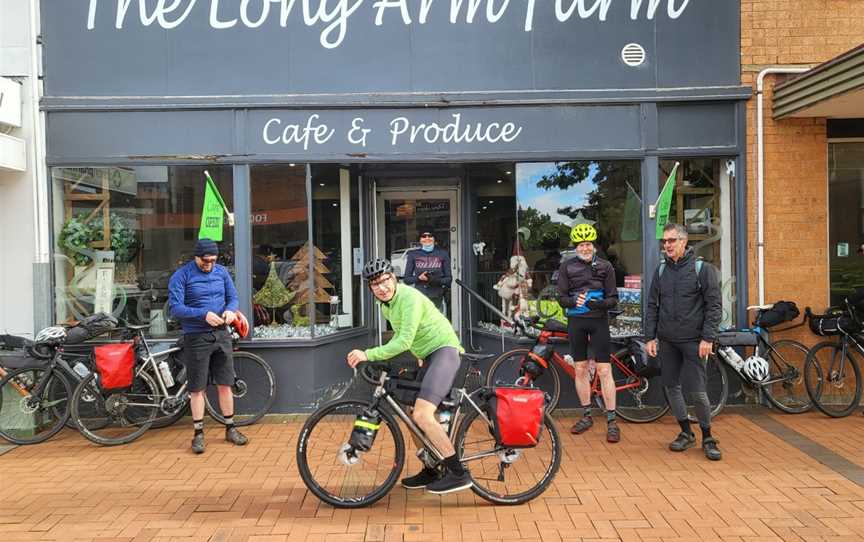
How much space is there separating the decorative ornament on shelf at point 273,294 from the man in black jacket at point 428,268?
1.42 metres

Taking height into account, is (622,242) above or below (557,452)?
above

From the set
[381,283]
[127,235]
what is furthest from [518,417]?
[127,235]

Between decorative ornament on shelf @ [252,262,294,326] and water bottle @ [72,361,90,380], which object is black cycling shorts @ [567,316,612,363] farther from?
water bottle @ [72,361,90,380]

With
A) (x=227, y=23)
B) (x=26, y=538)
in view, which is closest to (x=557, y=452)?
(x=26, y=538)

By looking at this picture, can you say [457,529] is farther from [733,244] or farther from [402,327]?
[733,244]

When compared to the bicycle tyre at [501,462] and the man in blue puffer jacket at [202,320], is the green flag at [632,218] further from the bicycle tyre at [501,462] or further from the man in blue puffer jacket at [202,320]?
the man in blue puffer jacket at [202,320]

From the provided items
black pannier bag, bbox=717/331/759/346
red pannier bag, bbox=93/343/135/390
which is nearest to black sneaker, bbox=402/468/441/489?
red pannier bag, bbox=93/343/135/390

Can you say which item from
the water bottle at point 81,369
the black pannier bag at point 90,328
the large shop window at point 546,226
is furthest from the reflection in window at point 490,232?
the water bottle at point 81,369

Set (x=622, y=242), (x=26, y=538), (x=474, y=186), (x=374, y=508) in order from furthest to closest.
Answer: (x=474, y=186), (x=622, y=242), (x=374, y=508), (x=26, y=538)

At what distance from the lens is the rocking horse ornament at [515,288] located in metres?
8.05

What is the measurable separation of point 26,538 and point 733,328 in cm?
655

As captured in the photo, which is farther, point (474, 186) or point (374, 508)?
point (474, 186)

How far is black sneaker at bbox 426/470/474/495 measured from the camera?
4438 millimetres

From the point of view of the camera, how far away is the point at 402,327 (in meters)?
4.36
